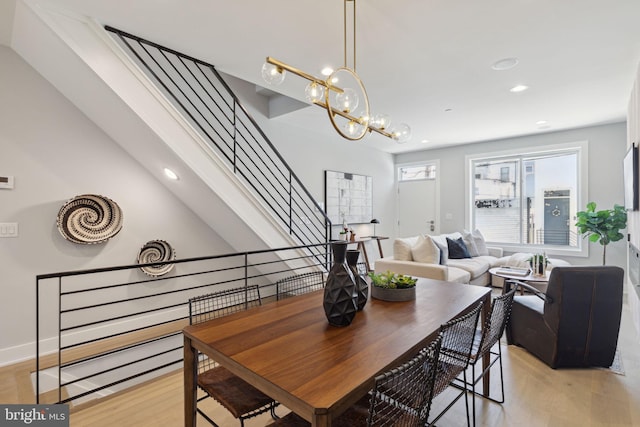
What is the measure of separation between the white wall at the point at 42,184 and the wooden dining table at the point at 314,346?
2.44 m

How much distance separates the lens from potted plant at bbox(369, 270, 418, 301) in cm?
198

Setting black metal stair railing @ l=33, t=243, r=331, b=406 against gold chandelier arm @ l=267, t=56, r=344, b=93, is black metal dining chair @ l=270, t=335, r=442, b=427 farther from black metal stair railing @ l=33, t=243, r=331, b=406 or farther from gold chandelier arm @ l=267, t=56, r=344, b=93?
gold chandelier arm @ l=267, t=56, r=344, b=93

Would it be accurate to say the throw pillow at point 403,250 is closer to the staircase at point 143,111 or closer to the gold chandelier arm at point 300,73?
the staircase at point 143,111

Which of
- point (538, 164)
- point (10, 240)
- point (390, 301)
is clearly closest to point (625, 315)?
point (538, 164)

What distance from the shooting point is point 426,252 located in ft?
15.1

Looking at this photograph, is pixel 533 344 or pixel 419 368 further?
pixel 533 344

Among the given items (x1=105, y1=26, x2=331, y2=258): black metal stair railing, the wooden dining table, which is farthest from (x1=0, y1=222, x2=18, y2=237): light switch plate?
the wooden dining table

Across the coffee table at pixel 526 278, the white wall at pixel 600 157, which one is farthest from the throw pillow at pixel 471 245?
the white wall at pixel 600 157

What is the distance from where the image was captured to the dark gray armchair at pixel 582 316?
248 cm

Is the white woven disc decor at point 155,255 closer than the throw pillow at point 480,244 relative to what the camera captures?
Yes

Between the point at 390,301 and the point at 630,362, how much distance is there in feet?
8.28

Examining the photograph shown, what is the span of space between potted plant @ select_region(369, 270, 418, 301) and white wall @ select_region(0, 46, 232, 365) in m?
2.77

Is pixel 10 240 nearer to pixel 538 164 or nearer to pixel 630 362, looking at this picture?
pixel 630 362

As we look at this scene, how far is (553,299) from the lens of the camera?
257cm
